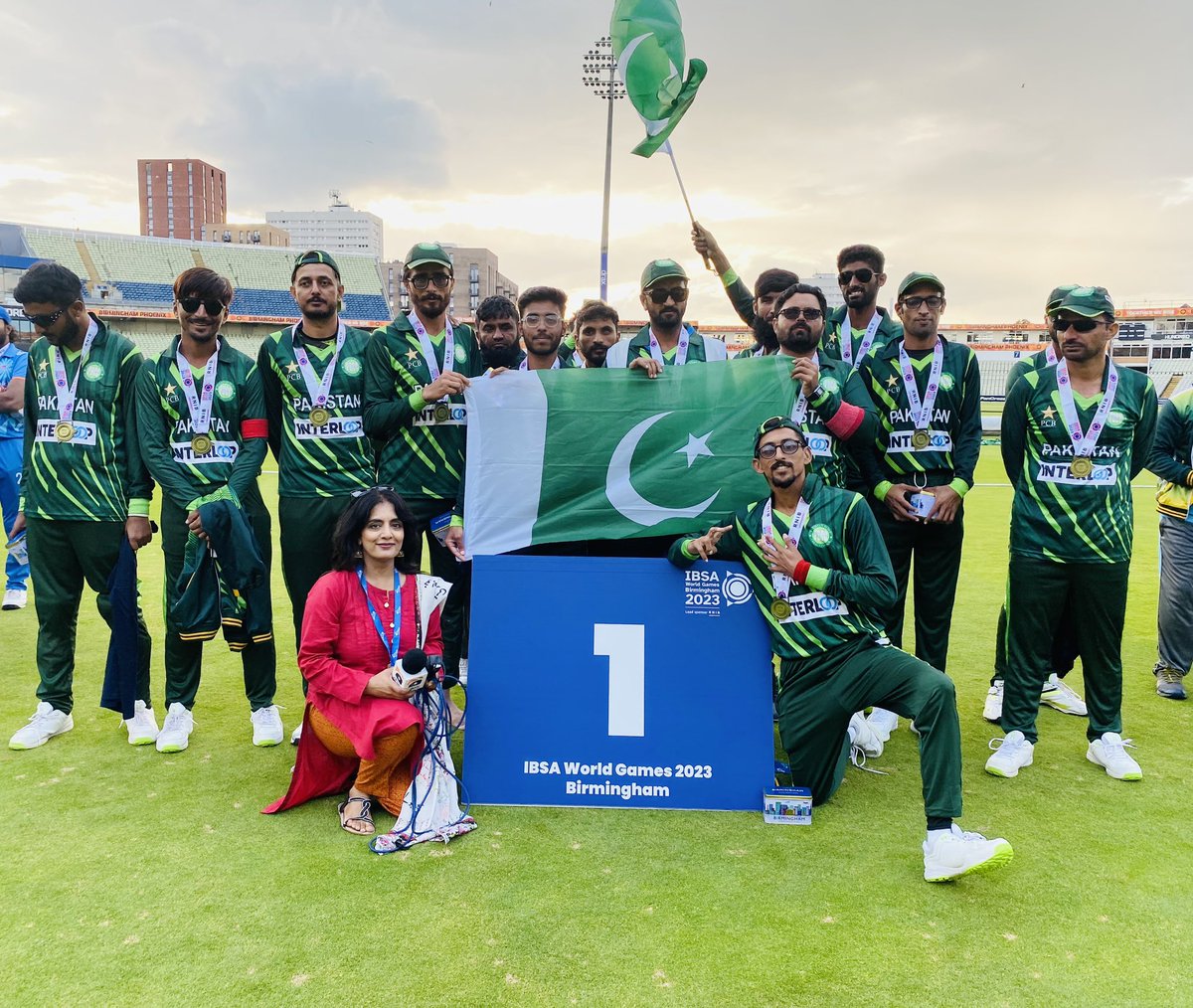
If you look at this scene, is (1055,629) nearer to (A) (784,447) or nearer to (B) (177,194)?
(A) (784,447)

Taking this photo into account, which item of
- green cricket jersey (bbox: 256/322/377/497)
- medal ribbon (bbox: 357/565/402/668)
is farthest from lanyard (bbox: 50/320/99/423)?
medal ribbon (bbox: 357/565/402/668)

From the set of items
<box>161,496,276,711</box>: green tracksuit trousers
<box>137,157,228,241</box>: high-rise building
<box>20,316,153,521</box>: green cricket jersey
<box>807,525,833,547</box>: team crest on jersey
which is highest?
<box>137,157,228,241</box>: high-rise building

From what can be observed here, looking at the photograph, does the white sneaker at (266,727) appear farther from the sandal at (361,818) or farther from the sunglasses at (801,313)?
the sunglasses at (801,313)

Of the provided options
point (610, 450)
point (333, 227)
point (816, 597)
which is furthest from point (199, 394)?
point (333, 227)

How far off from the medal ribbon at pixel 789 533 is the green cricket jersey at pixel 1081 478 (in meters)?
1.33

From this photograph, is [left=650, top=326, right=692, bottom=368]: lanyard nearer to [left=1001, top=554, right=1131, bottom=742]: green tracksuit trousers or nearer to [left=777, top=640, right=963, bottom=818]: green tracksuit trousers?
[left=777, top=640, right=963, bottom=818]: green tracksuit trousers

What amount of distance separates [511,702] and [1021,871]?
2.03 m

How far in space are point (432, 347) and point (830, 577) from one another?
7.44 feet

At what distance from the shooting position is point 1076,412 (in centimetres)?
411

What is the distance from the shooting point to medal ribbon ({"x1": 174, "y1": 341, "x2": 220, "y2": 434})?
4250mm

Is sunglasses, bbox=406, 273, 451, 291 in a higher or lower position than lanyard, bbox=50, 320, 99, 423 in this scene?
higher

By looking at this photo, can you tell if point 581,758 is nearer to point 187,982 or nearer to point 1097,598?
point 187,982

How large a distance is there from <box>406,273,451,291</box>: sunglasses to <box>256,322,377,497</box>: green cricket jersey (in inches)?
15.0

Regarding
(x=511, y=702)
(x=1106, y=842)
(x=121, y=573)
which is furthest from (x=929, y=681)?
(x=121, y=573)
